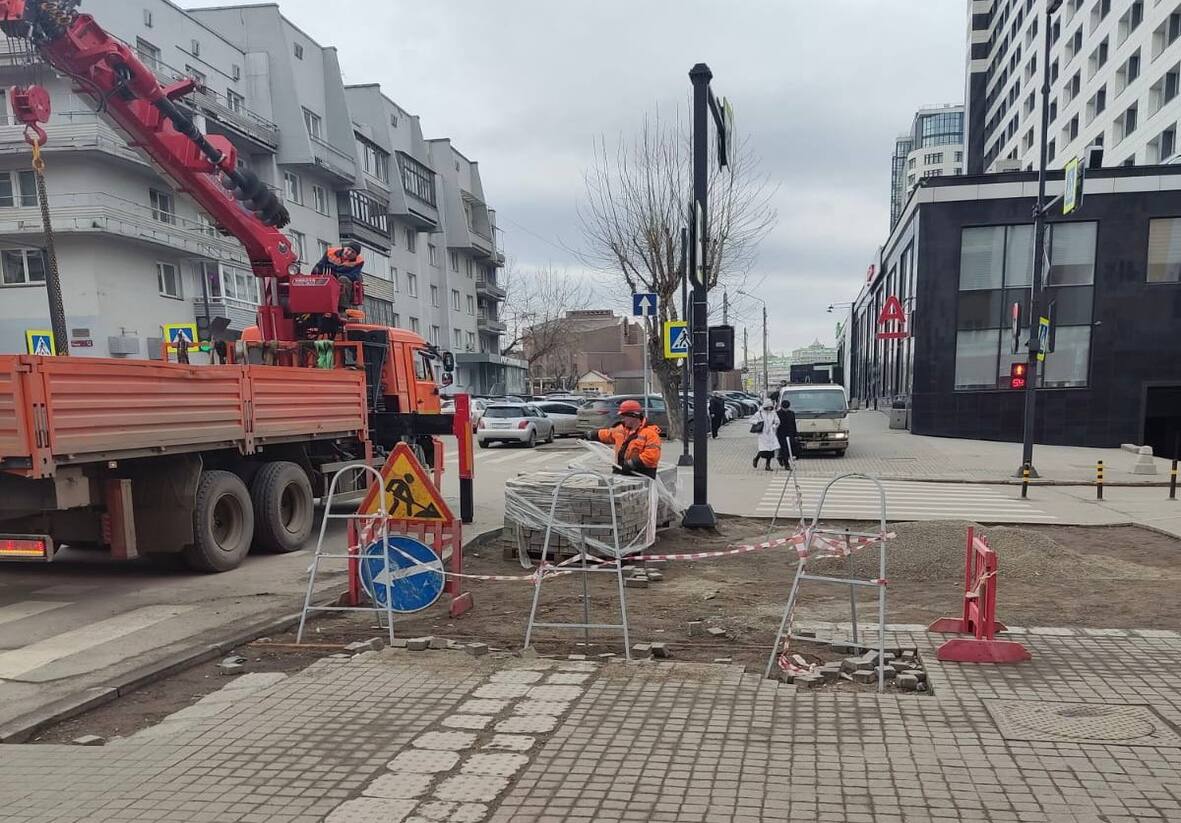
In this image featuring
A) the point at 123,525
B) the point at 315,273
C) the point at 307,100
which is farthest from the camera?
the point at 307,100

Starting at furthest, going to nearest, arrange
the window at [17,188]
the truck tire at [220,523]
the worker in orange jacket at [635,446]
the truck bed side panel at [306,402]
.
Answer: the window at [17,188] < the worker in orange jacket at [635,446] < the truck bed side panel at [306,402] < the truck tire at [220,523]

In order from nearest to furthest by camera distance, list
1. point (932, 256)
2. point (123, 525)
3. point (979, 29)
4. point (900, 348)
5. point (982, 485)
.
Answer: point (123, 525)
point (982, 485)
point (932, 256)
point (900, 348)
point (979, 29)

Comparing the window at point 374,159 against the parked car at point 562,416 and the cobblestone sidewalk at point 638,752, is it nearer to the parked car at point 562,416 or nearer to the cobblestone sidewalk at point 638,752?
the parked car at point 562,416

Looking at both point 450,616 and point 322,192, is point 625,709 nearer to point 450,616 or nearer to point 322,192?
point 450,616

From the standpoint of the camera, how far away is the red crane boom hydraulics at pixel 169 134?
795 cm

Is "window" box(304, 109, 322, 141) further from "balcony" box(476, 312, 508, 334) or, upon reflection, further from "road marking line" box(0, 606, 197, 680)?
"road marking line" box(0, 606, 197, 680)

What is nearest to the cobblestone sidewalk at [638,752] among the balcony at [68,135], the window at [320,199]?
the balcony at [68,135]

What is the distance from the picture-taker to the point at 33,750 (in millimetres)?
3838

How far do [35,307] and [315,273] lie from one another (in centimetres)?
2287

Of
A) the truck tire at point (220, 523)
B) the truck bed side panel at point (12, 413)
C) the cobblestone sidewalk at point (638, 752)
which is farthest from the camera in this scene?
the truck tire at point (220, 523)

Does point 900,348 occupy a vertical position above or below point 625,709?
above

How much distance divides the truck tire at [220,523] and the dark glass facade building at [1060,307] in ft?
77.5

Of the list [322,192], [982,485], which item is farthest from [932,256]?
[322,192]

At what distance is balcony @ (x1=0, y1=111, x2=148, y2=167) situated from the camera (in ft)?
83.6
